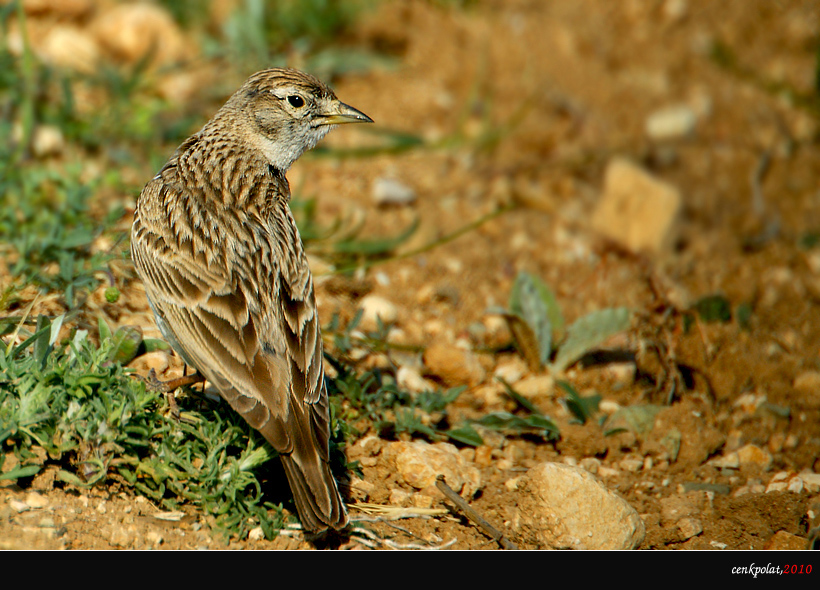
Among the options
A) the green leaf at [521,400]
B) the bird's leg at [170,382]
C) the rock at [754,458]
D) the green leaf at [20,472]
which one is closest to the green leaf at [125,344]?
the bird's leg at [170,382]

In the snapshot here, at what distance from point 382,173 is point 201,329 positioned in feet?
11.4

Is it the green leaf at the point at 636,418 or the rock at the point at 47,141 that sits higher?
the rock at the point at 47,141

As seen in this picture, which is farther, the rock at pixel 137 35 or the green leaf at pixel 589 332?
the rock at pixel 137 35

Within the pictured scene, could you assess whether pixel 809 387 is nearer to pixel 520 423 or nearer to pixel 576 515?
pixel 520 423

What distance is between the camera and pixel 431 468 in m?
4.20

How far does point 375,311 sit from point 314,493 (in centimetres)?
223

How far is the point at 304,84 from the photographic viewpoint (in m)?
4.93

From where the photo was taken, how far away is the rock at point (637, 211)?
21.9ft

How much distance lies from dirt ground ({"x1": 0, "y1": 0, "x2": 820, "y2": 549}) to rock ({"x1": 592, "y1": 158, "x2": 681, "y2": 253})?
5.3 inches

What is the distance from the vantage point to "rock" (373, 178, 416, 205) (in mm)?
6688

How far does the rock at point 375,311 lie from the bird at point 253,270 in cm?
107

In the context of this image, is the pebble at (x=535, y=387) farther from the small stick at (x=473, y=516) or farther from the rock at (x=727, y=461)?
the small stick at (x=473, y=516)
